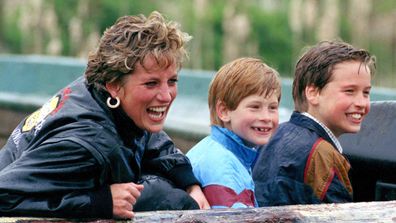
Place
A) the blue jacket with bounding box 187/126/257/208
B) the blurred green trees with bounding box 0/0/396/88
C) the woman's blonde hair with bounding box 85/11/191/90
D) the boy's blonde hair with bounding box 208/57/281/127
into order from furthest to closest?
the blurred green trees with bounding box 0/0/396/88, the boy's blonde hair with bounding box 208/57/281/127, the blue jacket with bounding box 187/126/257/208, the woman's blonde hair with bounding box 85/11/191/90

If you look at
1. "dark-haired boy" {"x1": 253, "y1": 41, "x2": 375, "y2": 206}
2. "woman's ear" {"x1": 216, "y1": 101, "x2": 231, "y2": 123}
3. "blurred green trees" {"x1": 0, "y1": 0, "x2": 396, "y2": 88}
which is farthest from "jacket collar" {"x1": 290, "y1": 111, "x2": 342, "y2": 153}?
"blurred green trees" {"x1": 0, "y1": 0, "x2": 396, "y2": 88}

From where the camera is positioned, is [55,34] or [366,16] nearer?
[366,16]

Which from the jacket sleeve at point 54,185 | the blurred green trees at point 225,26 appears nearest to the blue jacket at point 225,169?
the jacket sleeve at point 54,185

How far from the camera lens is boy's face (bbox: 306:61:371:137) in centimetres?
380

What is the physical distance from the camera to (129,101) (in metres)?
3.08

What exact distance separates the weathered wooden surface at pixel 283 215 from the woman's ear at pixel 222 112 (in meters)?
0.68

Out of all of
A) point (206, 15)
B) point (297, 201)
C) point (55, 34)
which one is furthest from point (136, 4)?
point (297, 201)

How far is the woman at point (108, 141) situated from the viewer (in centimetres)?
282

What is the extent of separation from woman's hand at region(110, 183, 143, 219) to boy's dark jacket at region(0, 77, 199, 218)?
0.02m

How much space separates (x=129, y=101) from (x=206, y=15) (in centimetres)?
805

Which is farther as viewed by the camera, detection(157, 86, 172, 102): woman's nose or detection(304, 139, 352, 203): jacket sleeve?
detection(304, 139, 352, 203): jacket sleeve

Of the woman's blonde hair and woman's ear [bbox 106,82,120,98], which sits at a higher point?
the woman's blonde hair

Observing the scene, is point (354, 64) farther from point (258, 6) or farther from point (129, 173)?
point (258, 6)

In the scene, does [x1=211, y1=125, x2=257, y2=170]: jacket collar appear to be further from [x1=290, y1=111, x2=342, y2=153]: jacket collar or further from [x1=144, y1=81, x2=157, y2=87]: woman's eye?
[x1=144, y1=81, x2=157, y2=87]: woman's eye
